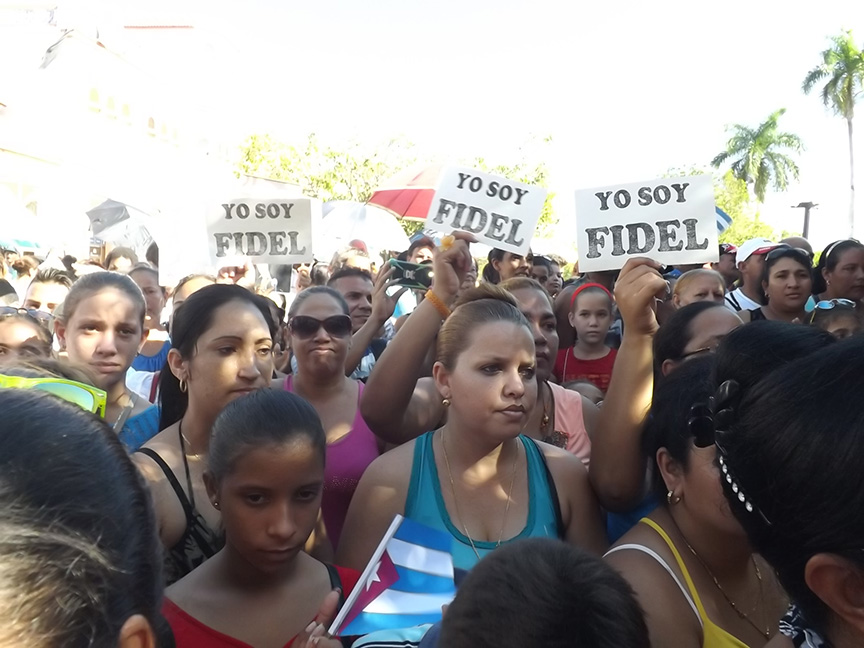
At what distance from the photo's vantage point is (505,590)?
145 centimetres

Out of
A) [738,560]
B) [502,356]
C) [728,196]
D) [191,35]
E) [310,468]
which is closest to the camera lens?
[738,560]

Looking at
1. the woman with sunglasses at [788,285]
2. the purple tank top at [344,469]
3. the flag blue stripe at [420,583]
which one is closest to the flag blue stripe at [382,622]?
the flag blue stripe at [420,583]

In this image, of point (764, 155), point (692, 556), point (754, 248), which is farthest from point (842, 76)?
point (692, 556)

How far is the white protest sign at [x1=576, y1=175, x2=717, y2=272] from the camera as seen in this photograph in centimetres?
390

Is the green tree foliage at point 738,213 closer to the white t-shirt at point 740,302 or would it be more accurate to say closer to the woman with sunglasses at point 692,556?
the white t-shirt at point 740,302

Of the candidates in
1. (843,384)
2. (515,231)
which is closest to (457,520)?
(843,384)

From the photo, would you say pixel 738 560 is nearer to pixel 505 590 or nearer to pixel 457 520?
pixel 457 520

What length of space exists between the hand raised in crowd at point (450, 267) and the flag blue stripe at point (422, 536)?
1280 mm

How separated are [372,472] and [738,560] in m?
1.20

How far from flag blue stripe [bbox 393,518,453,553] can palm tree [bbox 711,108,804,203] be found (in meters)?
56.3

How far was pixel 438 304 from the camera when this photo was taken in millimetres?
3369

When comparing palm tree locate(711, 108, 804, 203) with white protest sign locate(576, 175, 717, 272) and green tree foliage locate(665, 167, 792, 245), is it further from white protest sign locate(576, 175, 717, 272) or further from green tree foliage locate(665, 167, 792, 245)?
white protest sign locate(576, 175, 717, 272)

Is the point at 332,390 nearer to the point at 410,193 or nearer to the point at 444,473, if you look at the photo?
the point at 444,473

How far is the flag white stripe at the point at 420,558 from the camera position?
7.25 feet
